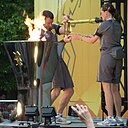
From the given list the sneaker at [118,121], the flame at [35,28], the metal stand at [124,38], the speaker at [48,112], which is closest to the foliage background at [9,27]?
the metal stand at [124,38]

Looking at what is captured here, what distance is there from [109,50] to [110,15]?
45 cm

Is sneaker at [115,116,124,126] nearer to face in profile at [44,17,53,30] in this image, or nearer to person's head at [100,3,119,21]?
person's head at [100,3,119,21]

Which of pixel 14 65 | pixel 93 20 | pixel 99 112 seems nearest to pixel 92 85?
pixel 99 112

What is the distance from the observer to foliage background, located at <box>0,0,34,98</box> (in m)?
17.9

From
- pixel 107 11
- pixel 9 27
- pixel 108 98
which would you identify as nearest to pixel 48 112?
pixel 108 98

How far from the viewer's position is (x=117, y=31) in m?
7.57

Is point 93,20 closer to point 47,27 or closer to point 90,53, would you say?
point 90,53

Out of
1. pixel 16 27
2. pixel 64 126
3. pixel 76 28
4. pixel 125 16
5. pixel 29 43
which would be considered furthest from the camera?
pixel 16 27

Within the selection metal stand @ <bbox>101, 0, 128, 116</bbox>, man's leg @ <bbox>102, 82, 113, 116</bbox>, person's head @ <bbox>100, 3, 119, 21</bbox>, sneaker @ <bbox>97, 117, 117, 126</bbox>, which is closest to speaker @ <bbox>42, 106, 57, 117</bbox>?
sneaker @ <bbox>97, 117, 117, 126</bbox>

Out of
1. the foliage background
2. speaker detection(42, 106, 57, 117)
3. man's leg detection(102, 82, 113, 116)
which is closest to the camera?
speaker detection(42, 106, 57, 117)

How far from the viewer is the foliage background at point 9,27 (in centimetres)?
1788

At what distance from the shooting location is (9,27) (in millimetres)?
17953

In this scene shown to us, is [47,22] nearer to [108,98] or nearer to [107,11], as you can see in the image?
[107,11]

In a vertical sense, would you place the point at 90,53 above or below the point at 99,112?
above
